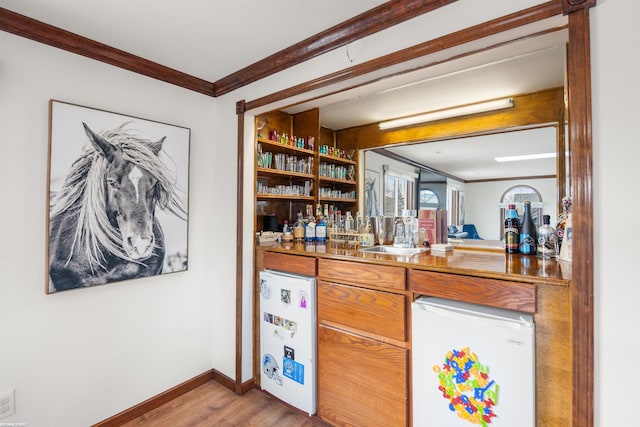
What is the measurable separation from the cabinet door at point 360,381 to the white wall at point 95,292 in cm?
87

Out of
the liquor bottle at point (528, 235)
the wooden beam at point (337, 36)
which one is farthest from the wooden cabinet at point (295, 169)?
the liquor bottle at point (528, 235)

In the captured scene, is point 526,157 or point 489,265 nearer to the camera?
point 489,265

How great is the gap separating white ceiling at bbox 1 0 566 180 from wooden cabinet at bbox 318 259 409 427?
1138 mm

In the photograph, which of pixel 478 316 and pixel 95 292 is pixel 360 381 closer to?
pixel 478 316

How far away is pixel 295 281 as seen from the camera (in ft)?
6.82

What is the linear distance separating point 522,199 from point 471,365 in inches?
50.2

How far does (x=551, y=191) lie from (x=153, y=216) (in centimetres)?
270

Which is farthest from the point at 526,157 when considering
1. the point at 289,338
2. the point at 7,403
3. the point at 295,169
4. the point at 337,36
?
the point at 7,403

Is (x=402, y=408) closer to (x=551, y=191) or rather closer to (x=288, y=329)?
(x=288, y=329)

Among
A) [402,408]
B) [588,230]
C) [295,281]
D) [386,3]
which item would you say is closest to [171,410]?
[295,281]

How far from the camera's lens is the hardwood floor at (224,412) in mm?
2051

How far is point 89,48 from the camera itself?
6.19 ft

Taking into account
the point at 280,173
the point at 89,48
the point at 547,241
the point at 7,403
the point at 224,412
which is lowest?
the point at 224,412

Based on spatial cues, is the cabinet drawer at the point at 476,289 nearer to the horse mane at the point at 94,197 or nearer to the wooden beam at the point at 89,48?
the horse mane at the point at 94,197
